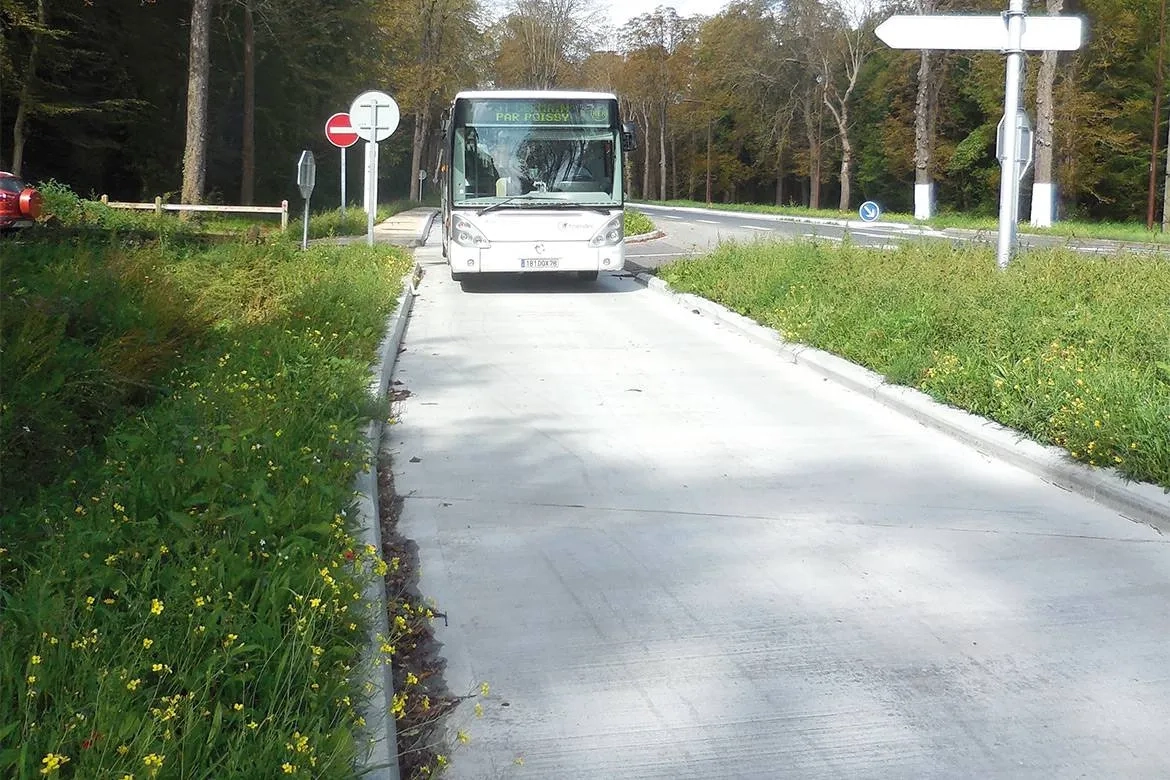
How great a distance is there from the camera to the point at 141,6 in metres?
38.3

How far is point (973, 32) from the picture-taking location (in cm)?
1176

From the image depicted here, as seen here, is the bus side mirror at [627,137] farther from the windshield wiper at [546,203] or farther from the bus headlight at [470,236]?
the bus headlight at [470,236]

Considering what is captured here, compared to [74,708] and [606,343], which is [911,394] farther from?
[74,708]

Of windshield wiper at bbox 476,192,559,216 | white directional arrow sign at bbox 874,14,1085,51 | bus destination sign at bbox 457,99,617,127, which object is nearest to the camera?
white directional arrow sign at bbox 874,14,1085,51

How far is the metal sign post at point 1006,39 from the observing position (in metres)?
11.5

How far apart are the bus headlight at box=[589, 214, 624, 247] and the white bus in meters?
0.01

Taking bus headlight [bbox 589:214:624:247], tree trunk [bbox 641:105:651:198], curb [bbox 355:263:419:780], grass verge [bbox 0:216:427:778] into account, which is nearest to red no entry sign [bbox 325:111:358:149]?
bus headlight [bbox 589:214:624:247]

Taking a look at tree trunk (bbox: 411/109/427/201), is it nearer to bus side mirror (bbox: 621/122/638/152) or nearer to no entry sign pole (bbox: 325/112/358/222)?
no entry sign pole (bbox: 325/112/358/222)

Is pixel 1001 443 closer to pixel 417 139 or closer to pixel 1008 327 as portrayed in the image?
pixel 1008 327

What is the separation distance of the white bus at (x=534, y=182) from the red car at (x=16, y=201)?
26.0 ft

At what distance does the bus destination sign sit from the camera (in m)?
16.5

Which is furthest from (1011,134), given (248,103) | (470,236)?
(248,103)

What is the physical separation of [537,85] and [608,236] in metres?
51.5

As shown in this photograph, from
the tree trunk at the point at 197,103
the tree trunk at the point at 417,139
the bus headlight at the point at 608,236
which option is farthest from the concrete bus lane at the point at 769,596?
the tree trunk at the point at 417,139
